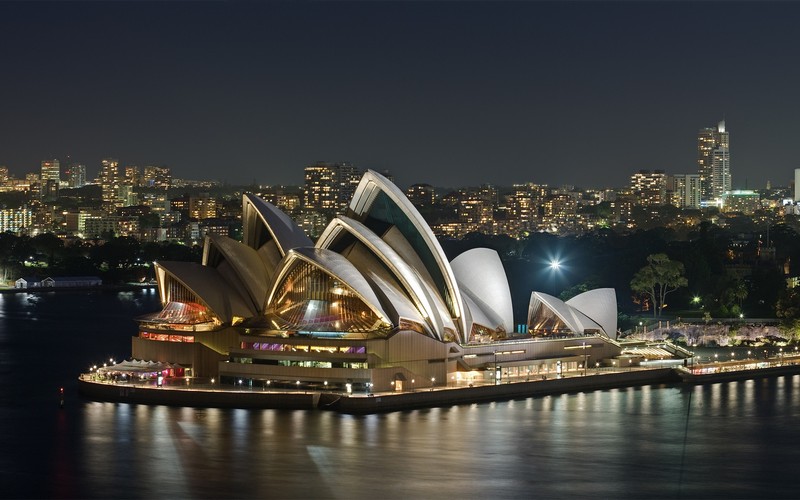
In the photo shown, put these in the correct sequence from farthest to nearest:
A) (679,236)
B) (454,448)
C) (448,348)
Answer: (679,236) → (448,348) → (454,448)

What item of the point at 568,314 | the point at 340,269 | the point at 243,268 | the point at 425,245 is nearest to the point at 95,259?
the point at 243,268

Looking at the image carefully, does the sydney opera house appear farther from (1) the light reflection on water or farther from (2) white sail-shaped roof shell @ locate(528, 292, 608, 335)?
(1) the light reflection on water

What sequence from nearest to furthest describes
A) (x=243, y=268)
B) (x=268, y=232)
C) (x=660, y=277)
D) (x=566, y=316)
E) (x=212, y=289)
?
(x=212, y=289)
(x=243, y=268)
(x=268, y=232)
(x=566, y=316)
(x=660, y=277)

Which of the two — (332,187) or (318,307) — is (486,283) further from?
(332,187)

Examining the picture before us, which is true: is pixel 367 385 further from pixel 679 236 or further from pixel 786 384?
pixel 679 236

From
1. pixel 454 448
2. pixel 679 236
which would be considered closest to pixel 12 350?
pixel 454 448

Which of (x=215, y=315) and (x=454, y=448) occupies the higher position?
(x=215, y=315)
